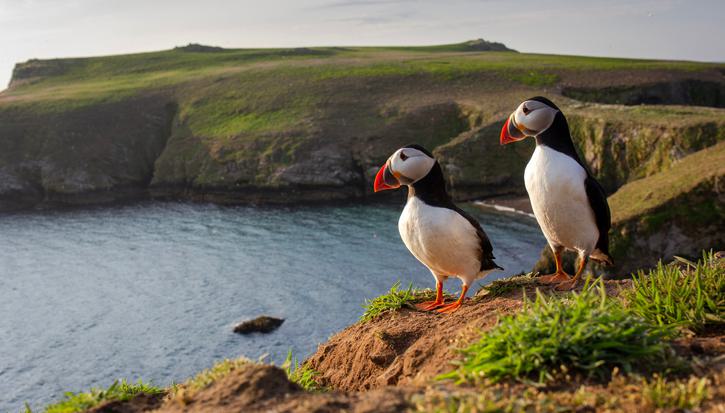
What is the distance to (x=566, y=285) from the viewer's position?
10.6 m

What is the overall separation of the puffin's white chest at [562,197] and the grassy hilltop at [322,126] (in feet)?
129

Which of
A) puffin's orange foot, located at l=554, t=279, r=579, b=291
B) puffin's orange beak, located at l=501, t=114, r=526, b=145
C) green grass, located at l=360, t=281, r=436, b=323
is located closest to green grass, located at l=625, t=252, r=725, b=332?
puffin's orange foot, located at l=554, t=279, r=579, b=291

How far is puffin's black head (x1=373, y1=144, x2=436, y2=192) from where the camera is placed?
10516mm

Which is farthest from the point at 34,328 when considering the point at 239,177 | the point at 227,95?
the point at 227,95

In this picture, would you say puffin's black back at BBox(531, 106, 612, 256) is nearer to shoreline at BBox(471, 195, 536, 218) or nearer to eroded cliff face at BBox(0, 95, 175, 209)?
shoreline at BBox(471, 195, 536, 218)

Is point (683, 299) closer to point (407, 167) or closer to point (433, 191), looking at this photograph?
point (433, 191)

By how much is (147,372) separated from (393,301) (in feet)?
80.9

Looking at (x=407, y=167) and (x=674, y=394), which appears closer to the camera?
(x=674, y=394)

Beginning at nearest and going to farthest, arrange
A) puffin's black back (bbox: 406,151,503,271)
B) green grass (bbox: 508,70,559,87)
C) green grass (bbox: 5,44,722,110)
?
puffin's black back (bbox: 406,151,503,271)
green grass (bbox: 508,70,559,87)
green grass (bbox: 5,44,722,110)

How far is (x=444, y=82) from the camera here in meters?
85.4

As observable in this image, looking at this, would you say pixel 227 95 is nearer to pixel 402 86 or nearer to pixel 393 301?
Answer: pixel 402 86

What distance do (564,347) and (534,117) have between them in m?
5.17

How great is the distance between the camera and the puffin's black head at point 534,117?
10.7m

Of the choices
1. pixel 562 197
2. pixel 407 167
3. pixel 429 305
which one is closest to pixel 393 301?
pixel 429 305
